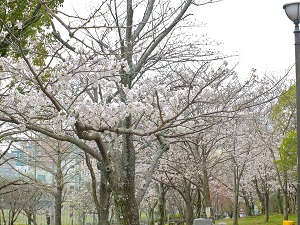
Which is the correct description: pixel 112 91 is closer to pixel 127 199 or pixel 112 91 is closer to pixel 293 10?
pixel 127 199

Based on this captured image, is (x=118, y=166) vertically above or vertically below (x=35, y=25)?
below

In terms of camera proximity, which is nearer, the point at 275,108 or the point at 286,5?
the point at 286,5

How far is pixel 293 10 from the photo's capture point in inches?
233

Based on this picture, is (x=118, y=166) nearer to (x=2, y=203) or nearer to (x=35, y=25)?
(x=35, y=25)

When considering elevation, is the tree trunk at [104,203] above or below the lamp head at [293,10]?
below

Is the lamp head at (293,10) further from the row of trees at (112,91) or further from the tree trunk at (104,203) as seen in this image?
the tree trunk at (104,203)

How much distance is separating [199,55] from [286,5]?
335cm

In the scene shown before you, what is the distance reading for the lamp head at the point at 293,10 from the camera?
19.3ft

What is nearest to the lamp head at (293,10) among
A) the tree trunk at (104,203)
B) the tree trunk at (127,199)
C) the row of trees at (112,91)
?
the row of trees at (112,91)

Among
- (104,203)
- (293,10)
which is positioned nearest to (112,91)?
(104,203)

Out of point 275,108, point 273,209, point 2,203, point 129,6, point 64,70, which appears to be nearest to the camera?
point 64,70

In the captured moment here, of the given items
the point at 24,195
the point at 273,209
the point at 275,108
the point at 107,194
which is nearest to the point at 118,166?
the point at 107,194

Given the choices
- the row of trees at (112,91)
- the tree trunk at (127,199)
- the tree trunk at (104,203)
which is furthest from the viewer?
the tree trunk at (104,203)

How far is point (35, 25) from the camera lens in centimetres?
700
